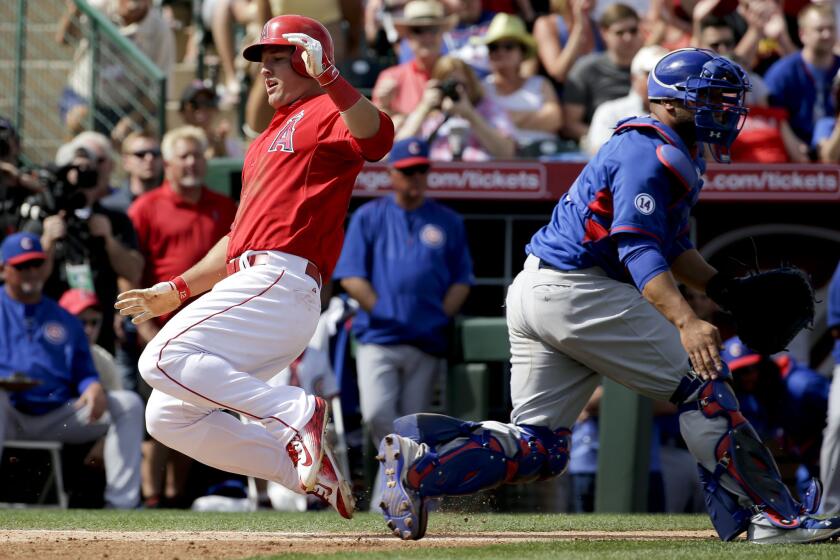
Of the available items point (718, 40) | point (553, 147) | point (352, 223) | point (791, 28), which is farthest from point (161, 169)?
point (791, 28)

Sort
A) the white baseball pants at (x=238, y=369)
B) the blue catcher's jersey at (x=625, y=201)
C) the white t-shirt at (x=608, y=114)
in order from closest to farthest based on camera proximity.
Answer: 1. the blue catcher's jersey at (x=625, y=201)
2. the white baseball pants at (x=238, y=369)
3. the white t-shirt at (x=608, y=114)

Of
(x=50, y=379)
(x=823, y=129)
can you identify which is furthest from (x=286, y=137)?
(x=823, y=129)

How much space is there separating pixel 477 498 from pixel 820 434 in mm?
2975

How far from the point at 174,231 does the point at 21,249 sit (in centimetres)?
100

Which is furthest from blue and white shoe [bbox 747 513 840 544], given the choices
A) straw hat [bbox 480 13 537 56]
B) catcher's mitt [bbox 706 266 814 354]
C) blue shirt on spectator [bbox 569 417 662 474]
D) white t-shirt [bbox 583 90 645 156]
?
straw hat [bbox 480 13 537 56]

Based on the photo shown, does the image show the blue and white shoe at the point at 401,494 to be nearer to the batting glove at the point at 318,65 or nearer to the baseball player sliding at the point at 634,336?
the baseball player sliding at the point at 634,336

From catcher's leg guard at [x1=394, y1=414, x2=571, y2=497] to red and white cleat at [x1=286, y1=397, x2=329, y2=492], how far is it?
0.31 m

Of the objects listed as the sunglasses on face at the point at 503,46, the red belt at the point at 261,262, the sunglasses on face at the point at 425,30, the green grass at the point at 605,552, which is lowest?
the green grass at the point at 605,552

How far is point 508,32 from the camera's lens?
1047 centimetres

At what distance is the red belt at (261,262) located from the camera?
525 cm

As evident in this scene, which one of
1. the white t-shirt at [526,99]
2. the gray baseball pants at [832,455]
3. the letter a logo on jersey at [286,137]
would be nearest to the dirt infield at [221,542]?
the letter a logo on jersey at [286,137]

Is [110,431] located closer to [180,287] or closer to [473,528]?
[180,287]

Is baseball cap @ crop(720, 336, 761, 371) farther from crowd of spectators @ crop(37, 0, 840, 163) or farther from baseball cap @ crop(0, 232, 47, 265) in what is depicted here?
baseball cap @ crop(0, 232, 47, 265)

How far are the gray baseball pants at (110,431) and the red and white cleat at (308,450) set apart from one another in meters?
3.34
